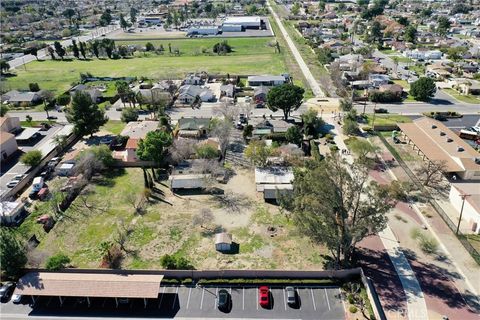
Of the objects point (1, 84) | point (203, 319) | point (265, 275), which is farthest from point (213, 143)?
point (1, 84)

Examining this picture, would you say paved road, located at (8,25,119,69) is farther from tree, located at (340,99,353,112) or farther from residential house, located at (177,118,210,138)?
tree, located at (340,99,353,112)

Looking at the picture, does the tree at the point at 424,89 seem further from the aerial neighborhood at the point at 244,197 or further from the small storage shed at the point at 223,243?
the small storage shed at the point at 223,243

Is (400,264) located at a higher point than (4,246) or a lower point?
lower

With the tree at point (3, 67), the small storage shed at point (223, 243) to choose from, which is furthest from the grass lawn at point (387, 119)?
the tree at point (3, 67)

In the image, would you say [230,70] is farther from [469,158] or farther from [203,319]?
[203,319]

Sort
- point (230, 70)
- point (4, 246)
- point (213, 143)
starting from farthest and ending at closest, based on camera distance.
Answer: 1. point (230, 70)
2. point (213, 143)
3. point (4, 246)

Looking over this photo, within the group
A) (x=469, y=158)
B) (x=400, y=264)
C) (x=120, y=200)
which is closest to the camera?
(x=400, y=264)

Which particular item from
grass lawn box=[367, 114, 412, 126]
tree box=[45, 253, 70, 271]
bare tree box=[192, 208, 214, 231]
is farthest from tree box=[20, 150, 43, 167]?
grass lawn box=[367, 114, 412, 126]
